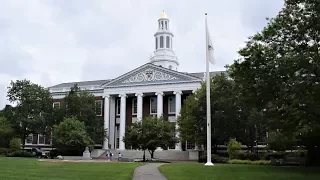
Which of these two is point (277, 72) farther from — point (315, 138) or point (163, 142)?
point (163, 142)

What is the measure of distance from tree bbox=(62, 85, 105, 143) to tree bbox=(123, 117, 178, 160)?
1704 centimetres

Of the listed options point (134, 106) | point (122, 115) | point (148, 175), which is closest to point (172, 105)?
point (134, 106)

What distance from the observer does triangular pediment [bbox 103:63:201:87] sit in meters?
69.6

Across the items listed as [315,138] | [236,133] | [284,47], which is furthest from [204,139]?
[284,47]

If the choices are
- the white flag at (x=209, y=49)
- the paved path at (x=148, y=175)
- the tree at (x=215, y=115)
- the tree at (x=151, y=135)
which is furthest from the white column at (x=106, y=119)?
the paved path at (x=148, y=175)

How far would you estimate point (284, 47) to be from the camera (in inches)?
978

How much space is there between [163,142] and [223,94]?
391 inches

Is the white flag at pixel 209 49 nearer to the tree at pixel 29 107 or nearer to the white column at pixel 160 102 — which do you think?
the white column at pixel 160 102

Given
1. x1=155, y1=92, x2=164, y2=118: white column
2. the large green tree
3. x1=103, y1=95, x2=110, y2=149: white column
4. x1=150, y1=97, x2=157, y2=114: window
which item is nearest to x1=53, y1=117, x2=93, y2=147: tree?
x1=103, y1=95, x2=110, y2=149: white column

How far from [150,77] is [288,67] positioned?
50.3 meters

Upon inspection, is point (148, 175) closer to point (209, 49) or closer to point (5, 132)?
point (209, 49)

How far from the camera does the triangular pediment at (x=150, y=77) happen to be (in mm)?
69562

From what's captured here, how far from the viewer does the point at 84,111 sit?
67938 millimetres

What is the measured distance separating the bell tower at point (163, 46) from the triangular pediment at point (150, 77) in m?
12.8
